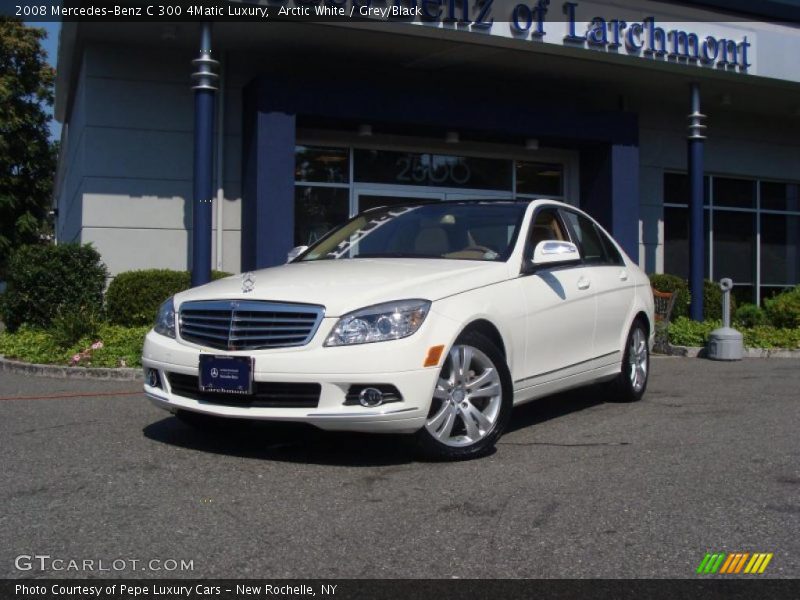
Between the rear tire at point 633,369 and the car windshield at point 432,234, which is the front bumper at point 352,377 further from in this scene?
the rear tire at point 633,369

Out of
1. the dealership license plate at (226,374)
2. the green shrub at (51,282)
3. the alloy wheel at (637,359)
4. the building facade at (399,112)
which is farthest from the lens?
the building facade at (399,112)

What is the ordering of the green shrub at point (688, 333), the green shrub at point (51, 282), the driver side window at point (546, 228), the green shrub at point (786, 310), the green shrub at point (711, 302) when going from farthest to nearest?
1. the green shrub at point (711, 302)
2. the green shrub at point (786, 310)
3. the green shrub at point (688, 333)
4. the green shrub at point (51, 282)
5. the driver side window at point (546, 228)

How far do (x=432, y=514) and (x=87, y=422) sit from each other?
3.20 meters

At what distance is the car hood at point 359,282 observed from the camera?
→ 4887mm

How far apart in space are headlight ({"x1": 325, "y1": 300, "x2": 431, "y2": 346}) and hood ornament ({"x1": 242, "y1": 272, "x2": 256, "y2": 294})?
74 centimetres

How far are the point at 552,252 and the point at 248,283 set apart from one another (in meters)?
1.97

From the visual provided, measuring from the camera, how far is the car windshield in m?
6.04

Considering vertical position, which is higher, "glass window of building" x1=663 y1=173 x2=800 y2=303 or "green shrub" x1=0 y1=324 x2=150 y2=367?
"glass window of building" x1=663 y1=173 x2=800 y2=303

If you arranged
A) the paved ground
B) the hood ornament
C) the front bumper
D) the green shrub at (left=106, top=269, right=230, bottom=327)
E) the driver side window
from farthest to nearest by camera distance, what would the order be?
1. the green shrub at (left=106, top=269, right=230, bottom=327)
2. the driver side window
3. the hood ornament
4. the front bumper
5. the paved ground

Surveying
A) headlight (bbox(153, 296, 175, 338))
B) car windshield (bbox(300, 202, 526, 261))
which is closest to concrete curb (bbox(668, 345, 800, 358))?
car windshield (bbox(300, 202, 526, 261))

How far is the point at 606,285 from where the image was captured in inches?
271

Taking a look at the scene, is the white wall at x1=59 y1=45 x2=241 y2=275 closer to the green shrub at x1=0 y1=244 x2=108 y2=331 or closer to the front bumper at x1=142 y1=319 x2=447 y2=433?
the green shrub at x1=0 y1=244 x2=108 y2=331

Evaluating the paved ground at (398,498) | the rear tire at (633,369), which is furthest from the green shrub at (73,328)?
the rear tire at (633,369)

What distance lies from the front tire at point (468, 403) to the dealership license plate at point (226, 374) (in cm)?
98
